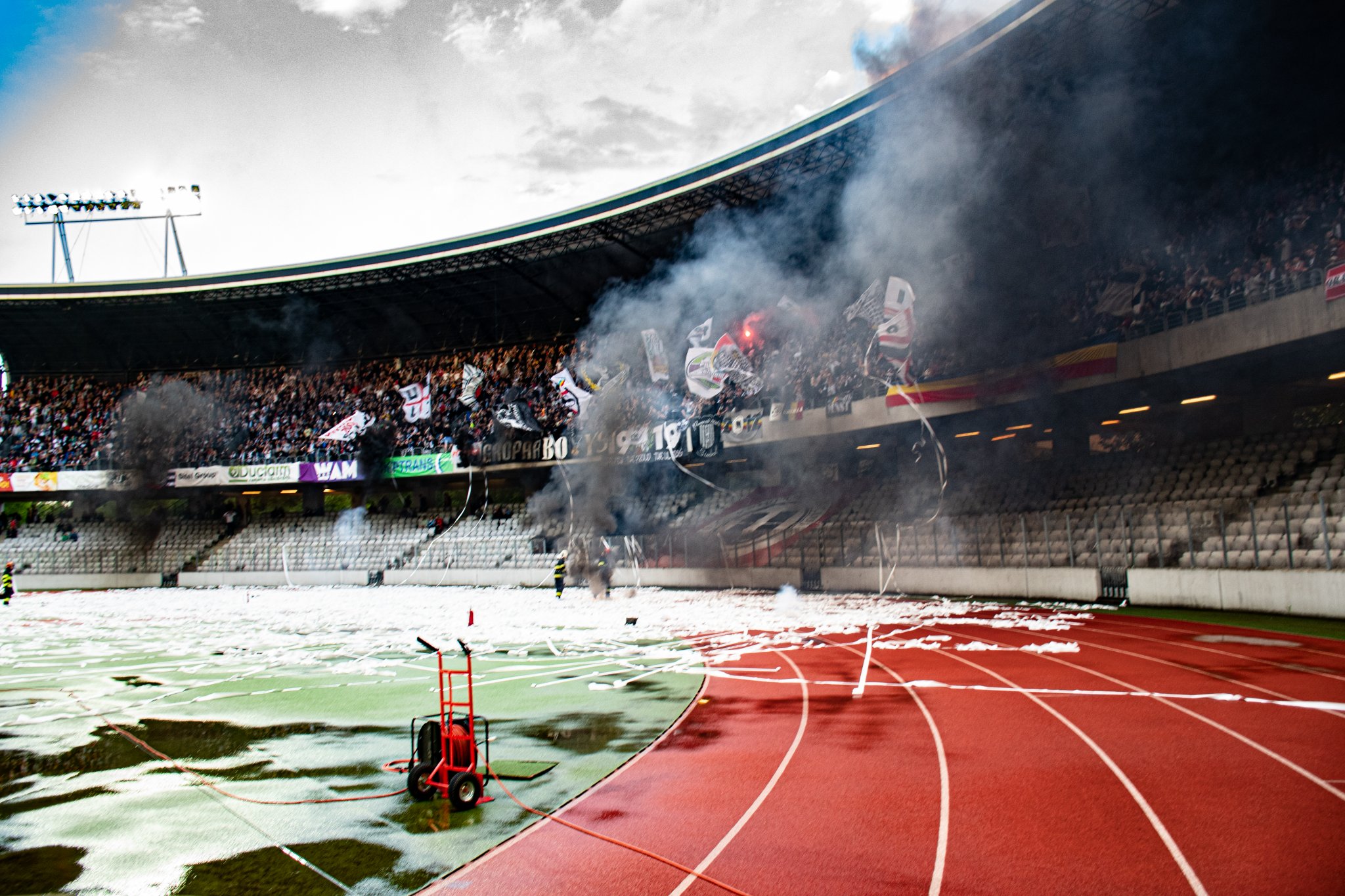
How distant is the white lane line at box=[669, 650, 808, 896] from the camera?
4.96 metres

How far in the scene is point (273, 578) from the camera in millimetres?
36500

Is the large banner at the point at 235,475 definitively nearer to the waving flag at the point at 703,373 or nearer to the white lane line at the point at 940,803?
the waving flag at the point at 703,373

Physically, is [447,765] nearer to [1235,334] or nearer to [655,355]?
[1235,334]

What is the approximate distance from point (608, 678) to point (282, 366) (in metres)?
39.8

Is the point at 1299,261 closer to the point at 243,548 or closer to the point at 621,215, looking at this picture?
the point at 621,215

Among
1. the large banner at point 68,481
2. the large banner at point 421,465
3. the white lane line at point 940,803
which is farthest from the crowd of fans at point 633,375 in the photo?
the white lane line at point 940,803

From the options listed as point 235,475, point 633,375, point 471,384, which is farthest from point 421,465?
point 633,375

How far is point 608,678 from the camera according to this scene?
11.5 m

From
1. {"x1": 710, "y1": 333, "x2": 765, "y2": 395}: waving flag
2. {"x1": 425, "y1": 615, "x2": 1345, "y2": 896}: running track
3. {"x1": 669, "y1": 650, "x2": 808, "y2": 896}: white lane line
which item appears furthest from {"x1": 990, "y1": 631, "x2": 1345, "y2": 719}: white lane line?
{"x1": 710, "y1": 333, "x2": 765, "y2": 395}: waving flag

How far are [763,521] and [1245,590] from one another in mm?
14534

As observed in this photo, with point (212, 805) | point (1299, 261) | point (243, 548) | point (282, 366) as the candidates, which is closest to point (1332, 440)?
point (1299, 261)

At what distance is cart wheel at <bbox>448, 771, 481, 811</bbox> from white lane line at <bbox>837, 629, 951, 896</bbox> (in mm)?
3446

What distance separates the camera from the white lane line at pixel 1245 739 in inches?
243

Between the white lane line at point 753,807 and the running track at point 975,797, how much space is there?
0.02 m
